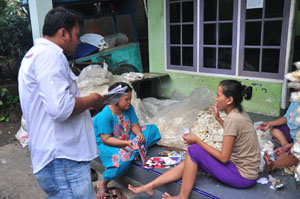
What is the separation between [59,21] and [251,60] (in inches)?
144

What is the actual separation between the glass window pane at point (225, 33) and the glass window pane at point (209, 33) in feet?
0.41

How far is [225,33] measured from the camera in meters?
4.67

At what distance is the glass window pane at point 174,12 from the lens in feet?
17.1

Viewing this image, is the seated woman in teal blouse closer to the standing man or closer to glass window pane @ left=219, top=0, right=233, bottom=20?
the standing man

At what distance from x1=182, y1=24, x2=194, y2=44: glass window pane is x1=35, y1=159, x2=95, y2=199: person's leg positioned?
13.0 ft

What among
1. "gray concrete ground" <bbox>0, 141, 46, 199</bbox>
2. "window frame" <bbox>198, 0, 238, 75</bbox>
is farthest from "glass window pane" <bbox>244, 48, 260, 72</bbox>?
"gray concrete ground" <bbox>0, 141, 46, 199</bbox>

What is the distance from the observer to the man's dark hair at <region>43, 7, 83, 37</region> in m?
1.50

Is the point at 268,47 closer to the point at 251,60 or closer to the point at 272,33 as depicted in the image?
the point at 272,33

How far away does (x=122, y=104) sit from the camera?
9.50ft

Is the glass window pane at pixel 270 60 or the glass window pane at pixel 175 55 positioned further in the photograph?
the glass window pane at pixel 175 55

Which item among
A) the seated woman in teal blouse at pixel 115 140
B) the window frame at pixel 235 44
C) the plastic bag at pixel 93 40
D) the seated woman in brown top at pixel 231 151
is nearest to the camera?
the seated woman in brown top at pixel 231 151

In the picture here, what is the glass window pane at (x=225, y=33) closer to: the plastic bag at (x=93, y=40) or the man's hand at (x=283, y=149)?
the man's hand at (x=283, y=149)

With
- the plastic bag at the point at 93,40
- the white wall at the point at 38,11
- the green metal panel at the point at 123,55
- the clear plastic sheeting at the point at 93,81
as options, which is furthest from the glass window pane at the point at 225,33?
the white wall at the point at 38,11

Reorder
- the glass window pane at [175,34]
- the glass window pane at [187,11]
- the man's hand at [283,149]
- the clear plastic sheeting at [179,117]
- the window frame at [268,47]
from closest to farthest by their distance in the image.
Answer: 1. the man's hand at [283,149]
2. the clear plastic sheeting at [179,117]
3. the window frame at [268,47]
4. the glass window pane at [187,11]
5. the glass window pane at [175,34]
